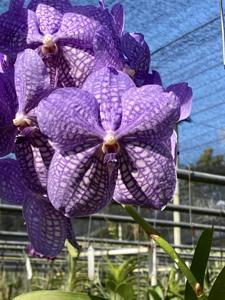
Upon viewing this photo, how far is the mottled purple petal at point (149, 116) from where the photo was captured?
0.46 m

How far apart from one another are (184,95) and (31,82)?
15 centimetres

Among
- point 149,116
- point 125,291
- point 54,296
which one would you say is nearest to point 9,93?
point 149,116

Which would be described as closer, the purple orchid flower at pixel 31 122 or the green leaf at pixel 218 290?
the purple orchid flower at pixel 31 122

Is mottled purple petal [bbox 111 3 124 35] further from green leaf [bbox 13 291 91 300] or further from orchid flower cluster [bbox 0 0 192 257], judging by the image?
green leaf [bbox 13 291 91 300]

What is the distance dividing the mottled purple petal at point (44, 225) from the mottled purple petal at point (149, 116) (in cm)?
12

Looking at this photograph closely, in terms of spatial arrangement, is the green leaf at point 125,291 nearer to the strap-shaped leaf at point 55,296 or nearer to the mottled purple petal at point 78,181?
the strap-shaped leaf at point 55,296

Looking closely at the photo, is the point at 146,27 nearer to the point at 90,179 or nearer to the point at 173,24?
the point at 173,24

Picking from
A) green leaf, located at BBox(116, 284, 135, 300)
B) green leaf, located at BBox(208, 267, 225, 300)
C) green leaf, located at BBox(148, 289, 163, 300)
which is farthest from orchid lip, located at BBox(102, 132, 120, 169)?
green leaf, located at BBox(148, 289, 163, 300)

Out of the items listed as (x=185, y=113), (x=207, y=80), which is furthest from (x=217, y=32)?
(x=185, y=113)

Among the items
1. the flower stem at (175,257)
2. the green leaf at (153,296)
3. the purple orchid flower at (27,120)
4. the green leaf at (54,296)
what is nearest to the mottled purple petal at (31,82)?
the purple orchid flower at (27,120)

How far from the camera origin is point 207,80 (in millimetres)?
4289

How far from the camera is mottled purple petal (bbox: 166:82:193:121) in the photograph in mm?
561

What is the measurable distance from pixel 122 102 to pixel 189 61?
352cm

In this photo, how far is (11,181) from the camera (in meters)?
0.57
